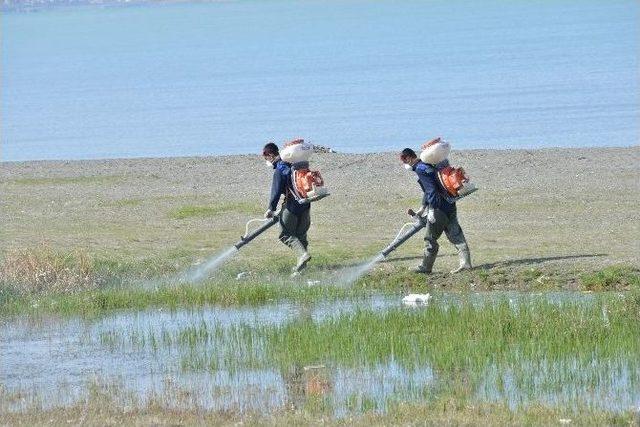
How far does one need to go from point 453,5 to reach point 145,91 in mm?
101830

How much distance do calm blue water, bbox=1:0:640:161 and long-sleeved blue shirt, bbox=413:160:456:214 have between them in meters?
19.5

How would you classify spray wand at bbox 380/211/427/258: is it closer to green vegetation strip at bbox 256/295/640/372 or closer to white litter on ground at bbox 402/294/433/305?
white litter on ground at bbox 402/294/433/305

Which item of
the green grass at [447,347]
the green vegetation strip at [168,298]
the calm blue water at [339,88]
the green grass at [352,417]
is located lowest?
the green grass at [352,417]

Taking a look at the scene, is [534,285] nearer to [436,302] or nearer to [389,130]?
[436,302]

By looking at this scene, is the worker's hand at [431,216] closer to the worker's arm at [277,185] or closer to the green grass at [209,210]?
the worker's arm at [277,185]

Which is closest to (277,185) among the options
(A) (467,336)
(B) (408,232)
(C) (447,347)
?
(B) (408,232)

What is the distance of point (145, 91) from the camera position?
73562 millimetres

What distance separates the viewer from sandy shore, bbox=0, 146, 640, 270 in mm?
22250

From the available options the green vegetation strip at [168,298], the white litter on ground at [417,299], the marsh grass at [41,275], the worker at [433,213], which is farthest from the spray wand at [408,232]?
the marsh grass at [41,275]

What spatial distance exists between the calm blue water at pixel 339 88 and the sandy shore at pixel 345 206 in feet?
27.2

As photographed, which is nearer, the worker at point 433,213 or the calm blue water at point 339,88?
the worker at point 433,213

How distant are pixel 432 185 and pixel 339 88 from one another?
153 ft

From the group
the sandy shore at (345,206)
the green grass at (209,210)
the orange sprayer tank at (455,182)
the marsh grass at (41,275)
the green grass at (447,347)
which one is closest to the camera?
the green grass at (447,347)

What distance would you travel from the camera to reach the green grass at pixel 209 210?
88.1 ft
